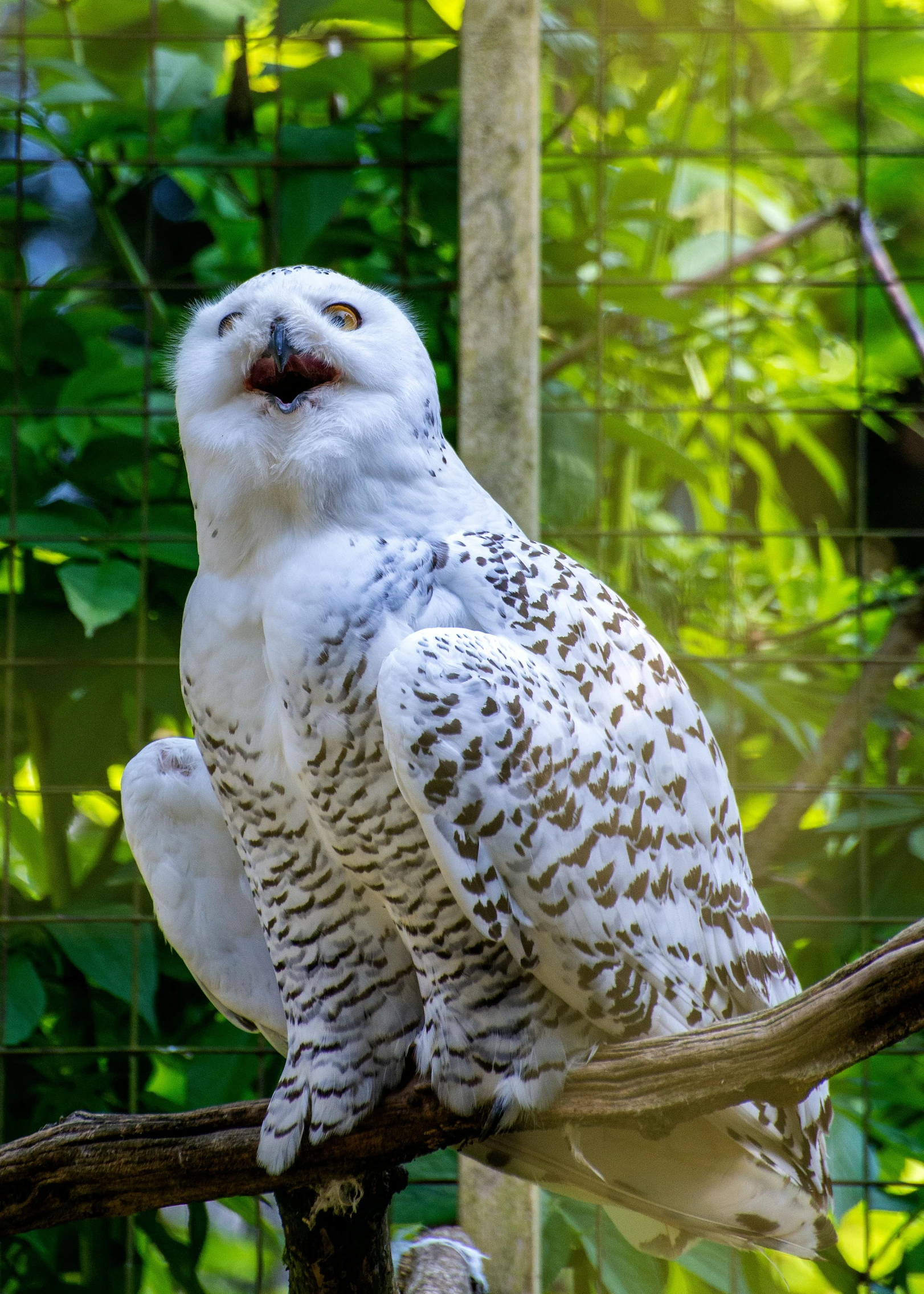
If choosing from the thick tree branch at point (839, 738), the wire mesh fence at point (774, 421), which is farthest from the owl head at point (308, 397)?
the thick tree branch at point (839, 738)

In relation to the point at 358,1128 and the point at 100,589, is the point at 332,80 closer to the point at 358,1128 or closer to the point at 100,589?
the point at 100,589

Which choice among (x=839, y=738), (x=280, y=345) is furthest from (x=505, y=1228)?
(x=280, y=345)

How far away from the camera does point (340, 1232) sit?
1.47m

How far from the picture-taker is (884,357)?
270 cm

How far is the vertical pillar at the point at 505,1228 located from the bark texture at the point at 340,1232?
31 centimetres

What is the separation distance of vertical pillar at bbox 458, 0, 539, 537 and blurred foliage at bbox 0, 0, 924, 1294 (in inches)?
6.6

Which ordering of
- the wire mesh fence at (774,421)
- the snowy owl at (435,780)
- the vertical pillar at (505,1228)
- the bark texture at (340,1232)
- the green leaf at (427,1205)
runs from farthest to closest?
1. the wire mesh fence at (774,421)
2. the green leaf at (427,1205)
3. the vertical pillar at (505,1228)
4. the bark texture at (340,1232)
5. the snowy owl at (435,780)

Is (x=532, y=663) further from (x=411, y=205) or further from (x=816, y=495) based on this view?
(x=816, y=495)

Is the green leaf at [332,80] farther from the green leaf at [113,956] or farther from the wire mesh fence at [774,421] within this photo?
the green leaf at [113,956]

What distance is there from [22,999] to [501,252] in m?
1.46

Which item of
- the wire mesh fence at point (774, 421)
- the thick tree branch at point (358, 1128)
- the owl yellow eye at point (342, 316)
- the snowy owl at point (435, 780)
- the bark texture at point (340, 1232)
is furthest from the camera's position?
the wire mesh fence at point (774, 421)

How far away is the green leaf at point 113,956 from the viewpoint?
6.62 feet

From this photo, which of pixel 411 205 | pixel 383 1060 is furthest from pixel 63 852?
pixel 411 205

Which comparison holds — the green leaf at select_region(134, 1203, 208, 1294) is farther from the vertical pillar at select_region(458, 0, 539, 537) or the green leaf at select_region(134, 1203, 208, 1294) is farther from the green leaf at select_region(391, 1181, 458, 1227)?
the vertical pillar at select_region(458, 0, 539, 537)
